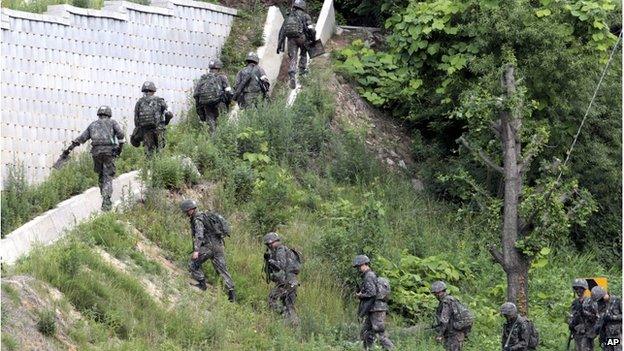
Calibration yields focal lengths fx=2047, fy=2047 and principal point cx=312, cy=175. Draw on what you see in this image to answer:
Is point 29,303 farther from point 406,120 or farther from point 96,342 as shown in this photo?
point 406,120

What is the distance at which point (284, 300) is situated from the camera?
28.6 m

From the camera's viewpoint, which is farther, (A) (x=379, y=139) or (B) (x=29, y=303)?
(A) (x=379, y=139)

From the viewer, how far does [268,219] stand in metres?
31.2

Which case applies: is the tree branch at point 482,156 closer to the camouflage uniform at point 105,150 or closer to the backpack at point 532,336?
the backpack at point 532,336

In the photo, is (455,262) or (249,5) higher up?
(249,5)

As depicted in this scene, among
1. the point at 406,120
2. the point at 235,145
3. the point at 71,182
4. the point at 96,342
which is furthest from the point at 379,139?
the point at 96,342

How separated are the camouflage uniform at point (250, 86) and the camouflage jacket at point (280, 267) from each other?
5.83m

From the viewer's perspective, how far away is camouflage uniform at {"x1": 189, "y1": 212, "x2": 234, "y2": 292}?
93.4ft

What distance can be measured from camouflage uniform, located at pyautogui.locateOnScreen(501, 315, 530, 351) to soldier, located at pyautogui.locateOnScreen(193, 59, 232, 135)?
297 inches

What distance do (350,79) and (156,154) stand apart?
6496mm

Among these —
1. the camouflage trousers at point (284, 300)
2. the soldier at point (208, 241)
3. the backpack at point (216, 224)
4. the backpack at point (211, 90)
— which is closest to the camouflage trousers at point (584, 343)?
the camouflage trousers at point (284, 300)

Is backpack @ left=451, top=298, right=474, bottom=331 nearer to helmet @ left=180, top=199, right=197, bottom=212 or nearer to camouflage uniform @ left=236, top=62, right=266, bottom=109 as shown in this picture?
helmet @ left=180, top=199, right=197, bottom=212

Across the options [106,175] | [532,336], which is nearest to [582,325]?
[532,336]

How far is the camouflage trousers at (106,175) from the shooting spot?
29.7 metres
